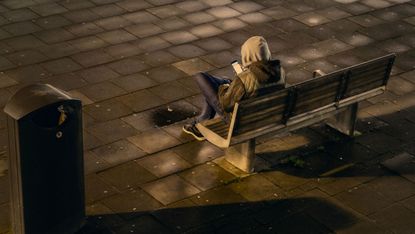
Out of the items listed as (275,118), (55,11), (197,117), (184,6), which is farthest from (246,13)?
(275,118)

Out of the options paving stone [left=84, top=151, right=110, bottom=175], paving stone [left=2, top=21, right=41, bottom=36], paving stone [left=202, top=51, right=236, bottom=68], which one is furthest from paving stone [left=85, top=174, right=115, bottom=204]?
paving stone [left=2, top=21, right=41, bottom=36]

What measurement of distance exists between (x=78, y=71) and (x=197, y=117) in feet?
7.17

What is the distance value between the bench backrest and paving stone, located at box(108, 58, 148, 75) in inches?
121

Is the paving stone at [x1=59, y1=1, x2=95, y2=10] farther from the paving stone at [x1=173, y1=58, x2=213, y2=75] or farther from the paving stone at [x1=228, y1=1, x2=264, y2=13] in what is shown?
the paving stone at [x1=173, y1=58, x2=213, y2=75]

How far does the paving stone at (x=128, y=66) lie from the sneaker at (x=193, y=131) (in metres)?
1.83

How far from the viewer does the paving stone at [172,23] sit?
40.4 ft

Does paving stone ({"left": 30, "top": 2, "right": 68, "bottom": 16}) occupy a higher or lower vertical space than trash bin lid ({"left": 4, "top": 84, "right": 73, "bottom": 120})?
lower

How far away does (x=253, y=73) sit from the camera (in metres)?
8.23

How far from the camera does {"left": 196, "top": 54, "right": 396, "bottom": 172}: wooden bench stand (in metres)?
8.02

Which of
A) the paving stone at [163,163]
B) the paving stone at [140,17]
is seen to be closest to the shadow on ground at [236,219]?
the paving stone at [163,163]

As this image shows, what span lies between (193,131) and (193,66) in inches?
80.2

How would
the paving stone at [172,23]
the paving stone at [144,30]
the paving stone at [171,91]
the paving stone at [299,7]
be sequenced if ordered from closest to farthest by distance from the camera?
the paving stone at [171,91], the paving stone at [144,30], the paving stone at [172,23], the paving stone at [299,7]

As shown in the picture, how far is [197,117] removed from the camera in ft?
30.9

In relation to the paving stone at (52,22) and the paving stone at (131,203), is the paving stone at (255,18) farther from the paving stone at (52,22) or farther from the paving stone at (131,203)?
the paving stone at (131,203)
